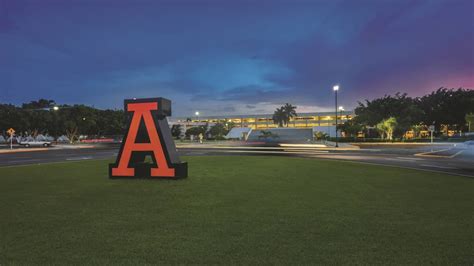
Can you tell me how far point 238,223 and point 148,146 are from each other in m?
6.40

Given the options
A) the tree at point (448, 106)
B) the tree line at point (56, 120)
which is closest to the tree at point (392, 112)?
the tree at point (448, 106)

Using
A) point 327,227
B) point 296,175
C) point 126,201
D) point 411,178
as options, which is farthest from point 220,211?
point 411,178

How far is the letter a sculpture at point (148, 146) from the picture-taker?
410 inches

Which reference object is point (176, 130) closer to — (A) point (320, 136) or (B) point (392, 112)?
(A) point (320, 136)

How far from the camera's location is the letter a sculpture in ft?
34.2

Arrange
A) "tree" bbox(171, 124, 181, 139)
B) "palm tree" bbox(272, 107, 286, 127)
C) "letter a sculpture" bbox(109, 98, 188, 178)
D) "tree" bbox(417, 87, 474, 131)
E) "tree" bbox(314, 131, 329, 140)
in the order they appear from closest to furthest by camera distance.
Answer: "letter a sculpture" bbox(109, 98, 188, 178), "tree" bbox(417, 87, 474, 131), "tree" bbox(314, 131, 329, 140), "tree" bbox(171, 124, 181, 139), "palm tree" bbox(272, 107, 286, 127)

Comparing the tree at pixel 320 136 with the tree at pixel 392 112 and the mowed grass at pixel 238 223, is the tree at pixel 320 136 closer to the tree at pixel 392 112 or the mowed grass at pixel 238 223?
the tree at pixel 392 112

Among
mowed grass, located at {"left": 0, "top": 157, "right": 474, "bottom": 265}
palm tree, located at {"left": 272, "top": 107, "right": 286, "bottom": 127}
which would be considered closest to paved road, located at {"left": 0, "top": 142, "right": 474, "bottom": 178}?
mowed grass, located at {"left": 0, "top": 157, "right": 474, "bottom": 265}

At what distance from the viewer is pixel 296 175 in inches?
456

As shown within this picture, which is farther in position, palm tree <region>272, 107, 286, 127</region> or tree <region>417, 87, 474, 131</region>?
palm tree <region>272, 107, 286, 127</region>

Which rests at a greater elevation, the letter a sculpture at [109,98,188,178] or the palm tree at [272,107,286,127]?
the palm tree at [272,107,286,127]

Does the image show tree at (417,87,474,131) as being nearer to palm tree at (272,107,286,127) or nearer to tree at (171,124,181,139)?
palm tree at (272,107,286,127)

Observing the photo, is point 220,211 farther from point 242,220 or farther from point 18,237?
point 18,237

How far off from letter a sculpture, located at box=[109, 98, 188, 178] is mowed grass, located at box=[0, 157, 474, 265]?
47.5 inches
